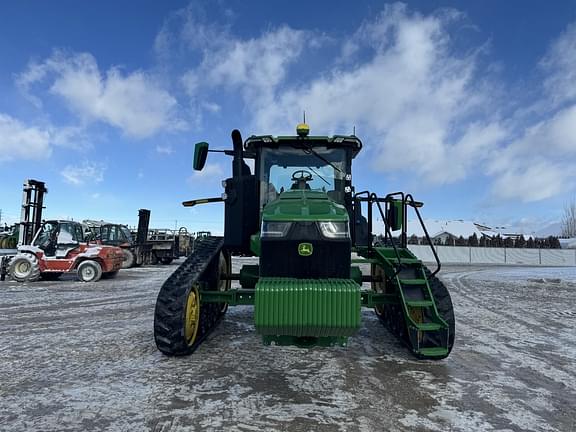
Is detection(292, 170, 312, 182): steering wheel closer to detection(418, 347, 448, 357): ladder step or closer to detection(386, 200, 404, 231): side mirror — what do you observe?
detection(386, 200, 404, 231): side mirror

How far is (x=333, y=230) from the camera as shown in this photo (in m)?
4.05

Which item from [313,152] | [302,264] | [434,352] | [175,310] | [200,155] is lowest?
[434,352]

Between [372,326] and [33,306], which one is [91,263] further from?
[372,326]

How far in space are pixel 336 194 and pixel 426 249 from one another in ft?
99.8

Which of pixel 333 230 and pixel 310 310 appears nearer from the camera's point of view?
pixel 310 310

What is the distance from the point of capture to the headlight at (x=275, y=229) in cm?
405

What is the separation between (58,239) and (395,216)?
39.4 ft

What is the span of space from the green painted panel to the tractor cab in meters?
11.9

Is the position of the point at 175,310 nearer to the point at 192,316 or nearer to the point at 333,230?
the point at 192,316

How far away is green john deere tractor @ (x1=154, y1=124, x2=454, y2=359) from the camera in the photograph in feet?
11.6

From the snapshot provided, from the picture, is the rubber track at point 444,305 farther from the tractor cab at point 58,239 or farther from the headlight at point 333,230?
the tractor cab at point 58,239

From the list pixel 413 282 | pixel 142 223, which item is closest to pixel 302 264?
pixel 413 282

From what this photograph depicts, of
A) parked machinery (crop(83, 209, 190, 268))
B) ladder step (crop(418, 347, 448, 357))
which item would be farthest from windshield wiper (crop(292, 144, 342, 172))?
parked machinery (crop(83, 209, 190, 268))

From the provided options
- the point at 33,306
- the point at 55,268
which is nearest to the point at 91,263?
the point at 55,268
